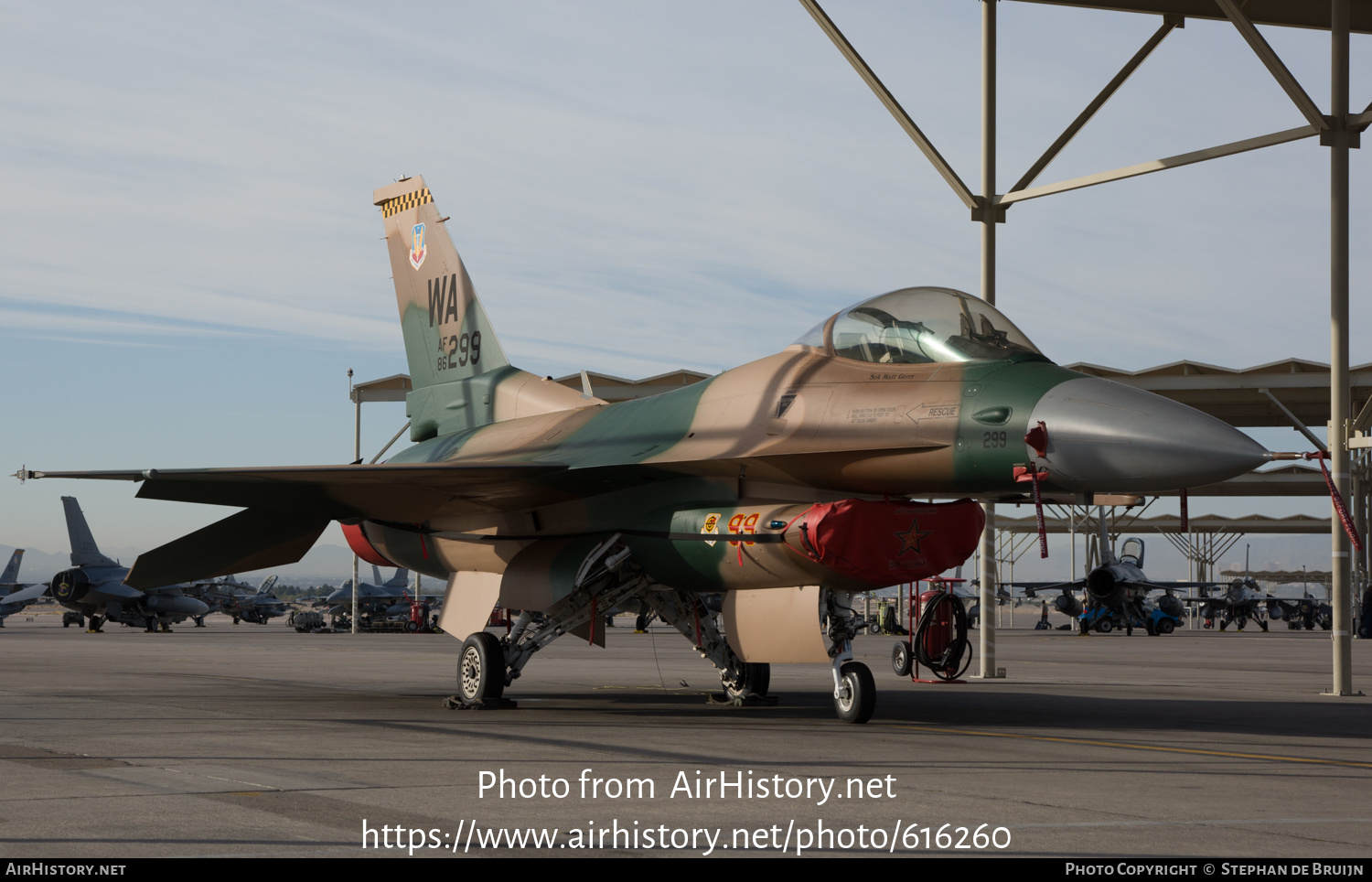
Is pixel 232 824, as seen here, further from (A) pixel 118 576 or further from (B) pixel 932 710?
(A) pixel 118 576

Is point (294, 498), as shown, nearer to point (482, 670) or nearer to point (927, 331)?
point (482, 670)

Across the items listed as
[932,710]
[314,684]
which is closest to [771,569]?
[932,710]

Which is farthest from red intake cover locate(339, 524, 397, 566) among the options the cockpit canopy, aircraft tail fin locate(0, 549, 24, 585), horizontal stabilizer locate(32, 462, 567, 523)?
aircraft tail fin locate(0, 549, 24, 585)

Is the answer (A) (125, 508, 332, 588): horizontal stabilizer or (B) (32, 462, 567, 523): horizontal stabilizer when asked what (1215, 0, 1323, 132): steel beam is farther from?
(A) (125, 508, 332, 588): horizontal stabilizer

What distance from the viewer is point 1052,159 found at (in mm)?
17141

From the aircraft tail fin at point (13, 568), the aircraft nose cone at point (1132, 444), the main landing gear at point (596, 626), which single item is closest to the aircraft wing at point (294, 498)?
the main landing gear at point (596, 626)

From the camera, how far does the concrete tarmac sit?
5074 mm

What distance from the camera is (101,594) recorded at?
41125mm

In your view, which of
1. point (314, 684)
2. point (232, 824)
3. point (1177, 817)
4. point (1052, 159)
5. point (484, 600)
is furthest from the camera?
point (1052, 159)

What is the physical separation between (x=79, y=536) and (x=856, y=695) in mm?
38354

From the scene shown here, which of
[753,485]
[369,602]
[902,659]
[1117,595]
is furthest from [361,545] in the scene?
[369,602]

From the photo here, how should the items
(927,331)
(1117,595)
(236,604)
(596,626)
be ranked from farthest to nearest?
Answer: (236,604)
(1117,595)
(596,626)
(927,331)

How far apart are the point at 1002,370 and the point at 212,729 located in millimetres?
6134

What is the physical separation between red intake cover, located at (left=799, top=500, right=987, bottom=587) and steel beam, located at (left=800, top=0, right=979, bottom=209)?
26.8ft
